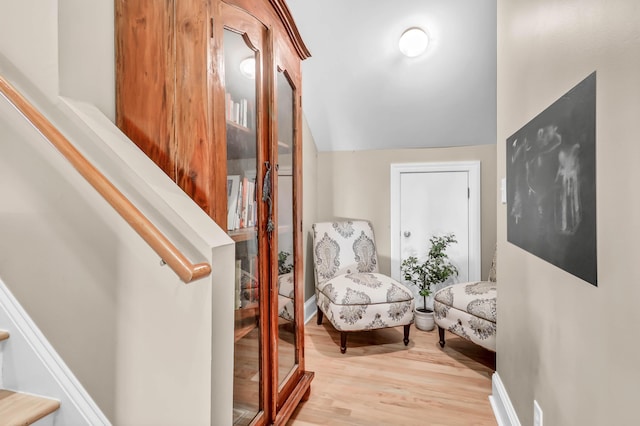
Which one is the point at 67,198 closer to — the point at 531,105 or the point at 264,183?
the point at 264,183

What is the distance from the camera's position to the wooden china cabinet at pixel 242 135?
3.91 feet

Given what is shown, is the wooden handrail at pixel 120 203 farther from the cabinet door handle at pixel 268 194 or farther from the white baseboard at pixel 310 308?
the white baseboard at pixel 310 308

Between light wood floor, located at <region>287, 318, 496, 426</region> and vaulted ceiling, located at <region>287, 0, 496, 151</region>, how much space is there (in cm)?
182

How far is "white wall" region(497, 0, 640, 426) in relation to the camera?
2.58 ft

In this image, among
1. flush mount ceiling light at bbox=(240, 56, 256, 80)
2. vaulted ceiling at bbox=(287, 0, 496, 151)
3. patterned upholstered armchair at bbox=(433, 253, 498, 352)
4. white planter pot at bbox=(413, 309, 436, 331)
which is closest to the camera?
flush mount ceiling light at bbox=(240, 56, 256, 80)

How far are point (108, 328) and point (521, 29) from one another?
6.32 feet

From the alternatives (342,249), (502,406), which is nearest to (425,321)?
(342,249)

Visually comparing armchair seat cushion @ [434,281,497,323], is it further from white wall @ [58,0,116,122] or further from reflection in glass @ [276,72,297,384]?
white wall @ [58,0,116,122]

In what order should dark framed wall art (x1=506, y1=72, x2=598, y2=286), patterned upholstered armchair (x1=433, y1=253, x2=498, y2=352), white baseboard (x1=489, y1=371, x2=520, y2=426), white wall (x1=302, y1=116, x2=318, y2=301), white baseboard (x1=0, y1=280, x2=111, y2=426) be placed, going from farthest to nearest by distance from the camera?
white wall (x1=302, y1=116, x2=318, y2=301)
patterned upholstered armchair (x1=433, y1=253, x2=498, y2=352)
white baseboard (x1=489, y1=371, x2=520, y2=426)
white baseboard (x1=0, y1=280, x2=111, y2=426)
dark framed wall art (x1=506, y1=72, x2=598, y2=286)

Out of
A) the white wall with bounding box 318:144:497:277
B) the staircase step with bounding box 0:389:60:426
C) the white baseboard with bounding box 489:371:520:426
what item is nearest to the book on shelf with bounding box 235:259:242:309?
the staircase step with bounding box 0:389:60:426

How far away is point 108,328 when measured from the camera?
109 cm

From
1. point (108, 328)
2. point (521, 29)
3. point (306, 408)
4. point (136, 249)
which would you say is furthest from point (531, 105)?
point (306, 408)

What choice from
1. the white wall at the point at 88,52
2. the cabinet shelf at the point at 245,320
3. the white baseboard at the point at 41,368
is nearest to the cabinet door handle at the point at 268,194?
the cabinet shelf at the point at 245,320

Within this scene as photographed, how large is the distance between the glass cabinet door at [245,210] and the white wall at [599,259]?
3.58ft
